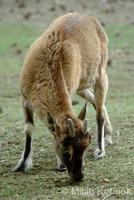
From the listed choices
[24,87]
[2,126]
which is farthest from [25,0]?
[24,87]

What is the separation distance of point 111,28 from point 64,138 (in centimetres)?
1288

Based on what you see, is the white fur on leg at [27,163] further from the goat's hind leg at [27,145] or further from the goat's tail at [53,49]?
the goat's tail at [53,49]

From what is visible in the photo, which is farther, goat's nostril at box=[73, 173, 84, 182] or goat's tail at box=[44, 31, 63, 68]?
goat's tail at box=[44, 31, 63, 68]

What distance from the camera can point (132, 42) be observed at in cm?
1748

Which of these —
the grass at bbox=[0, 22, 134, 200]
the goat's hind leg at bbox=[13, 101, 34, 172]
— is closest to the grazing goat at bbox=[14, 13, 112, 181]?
the goat's hind leg at bbox=[13, 101, 34, 172]

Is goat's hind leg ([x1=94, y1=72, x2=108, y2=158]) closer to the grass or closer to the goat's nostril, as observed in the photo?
the grass

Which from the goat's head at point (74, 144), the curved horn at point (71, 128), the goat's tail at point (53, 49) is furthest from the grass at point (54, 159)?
the goat's tail at point (53, 49)

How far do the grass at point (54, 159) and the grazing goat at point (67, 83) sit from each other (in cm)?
19

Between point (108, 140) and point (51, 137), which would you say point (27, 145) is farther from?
point (108, 140)

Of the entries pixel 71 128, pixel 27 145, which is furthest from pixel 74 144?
pixel 27 145

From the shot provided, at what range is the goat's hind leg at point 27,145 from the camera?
7.29 metres

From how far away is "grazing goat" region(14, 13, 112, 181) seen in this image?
252 inches

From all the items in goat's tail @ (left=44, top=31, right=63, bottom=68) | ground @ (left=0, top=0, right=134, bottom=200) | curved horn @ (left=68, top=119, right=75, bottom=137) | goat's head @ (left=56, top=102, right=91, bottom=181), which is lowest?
ground @ (left=0, top=0, right=134, bottom=200)

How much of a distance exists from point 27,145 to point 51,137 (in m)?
1.07
